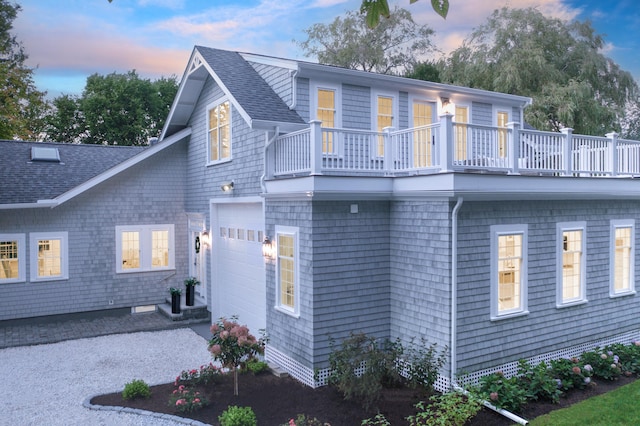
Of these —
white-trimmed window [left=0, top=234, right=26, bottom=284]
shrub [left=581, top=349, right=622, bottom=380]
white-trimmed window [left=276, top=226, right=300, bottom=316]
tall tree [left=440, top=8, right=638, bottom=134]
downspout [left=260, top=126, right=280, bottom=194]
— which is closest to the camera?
shrub [left=581, top=349, right=622, bottom=380]

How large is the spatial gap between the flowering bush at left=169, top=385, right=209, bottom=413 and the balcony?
4.04m

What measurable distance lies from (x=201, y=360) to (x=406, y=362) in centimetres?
447

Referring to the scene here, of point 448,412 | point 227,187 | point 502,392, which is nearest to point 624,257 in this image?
point 502,392

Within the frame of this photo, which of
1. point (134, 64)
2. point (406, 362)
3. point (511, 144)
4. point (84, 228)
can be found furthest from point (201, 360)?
point (134, 64)

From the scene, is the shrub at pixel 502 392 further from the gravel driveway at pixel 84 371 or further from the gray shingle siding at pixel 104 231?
the gray shingle siding at pixel 104 231

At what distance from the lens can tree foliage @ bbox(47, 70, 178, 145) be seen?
32.3 metres

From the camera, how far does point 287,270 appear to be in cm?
941

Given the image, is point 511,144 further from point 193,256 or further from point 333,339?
point 193,256

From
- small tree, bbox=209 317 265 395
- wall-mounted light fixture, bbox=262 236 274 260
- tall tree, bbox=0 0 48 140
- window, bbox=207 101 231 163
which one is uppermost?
tall tree, bbox=0 0 48 140

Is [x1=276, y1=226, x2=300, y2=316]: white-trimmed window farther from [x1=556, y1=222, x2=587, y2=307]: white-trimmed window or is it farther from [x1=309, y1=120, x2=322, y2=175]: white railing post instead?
[x1=556, y1=222, x2=587, y2=307]: white-trimmed window

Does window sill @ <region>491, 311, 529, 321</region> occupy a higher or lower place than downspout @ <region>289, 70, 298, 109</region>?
lower

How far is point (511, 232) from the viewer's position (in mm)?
8570

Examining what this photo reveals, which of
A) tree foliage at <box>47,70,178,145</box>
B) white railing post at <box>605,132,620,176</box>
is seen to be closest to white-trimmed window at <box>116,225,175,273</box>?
white railing post at <box>605,132,620,176</box>

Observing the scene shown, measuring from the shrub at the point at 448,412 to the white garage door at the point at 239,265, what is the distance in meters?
4.58
